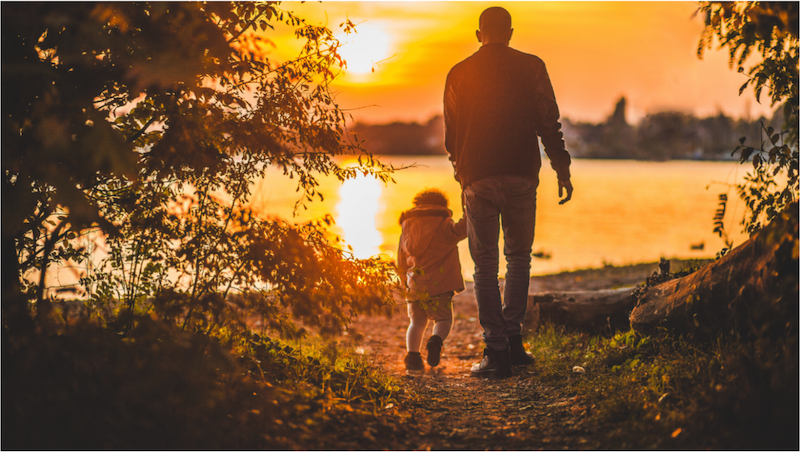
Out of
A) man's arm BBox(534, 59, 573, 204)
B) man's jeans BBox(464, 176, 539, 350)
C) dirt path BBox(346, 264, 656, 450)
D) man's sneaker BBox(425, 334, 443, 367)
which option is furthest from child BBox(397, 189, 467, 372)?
man's arm BBox(534, 59, 573, 204)

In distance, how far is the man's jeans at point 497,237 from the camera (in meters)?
4.38

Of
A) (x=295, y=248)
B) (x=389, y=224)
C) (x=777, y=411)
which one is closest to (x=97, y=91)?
(x=295, y=248)

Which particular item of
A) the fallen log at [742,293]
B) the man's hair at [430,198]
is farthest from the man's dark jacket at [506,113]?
the fallen log at [742,293]

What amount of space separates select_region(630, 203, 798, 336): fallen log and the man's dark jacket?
121 centimetres

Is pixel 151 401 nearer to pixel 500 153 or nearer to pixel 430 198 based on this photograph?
pixel 500 153

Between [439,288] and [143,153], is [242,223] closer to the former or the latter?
[143,153]

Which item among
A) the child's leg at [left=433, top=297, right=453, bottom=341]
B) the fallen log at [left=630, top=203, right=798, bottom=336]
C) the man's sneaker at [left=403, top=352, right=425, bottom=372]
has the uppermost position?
the fallen log at [left=630, top=203, right=798, bottom=336]

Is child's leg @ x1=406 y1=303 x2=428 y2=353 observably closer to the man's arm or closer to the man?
the man

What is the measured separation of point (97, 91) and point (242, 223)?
1.05 metres

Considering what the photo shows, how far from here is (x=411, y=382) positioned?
15.0 feet

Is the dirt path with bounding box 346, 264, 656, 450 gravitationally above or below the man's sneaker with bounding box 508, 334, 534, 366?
below

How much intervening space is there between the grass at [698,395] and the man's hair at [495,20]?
8.48 ft

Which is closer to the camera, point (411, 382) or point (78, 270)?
point (78, 270)

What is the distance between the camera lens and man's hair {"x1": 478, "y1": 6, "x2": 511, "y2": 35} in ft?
14.5
